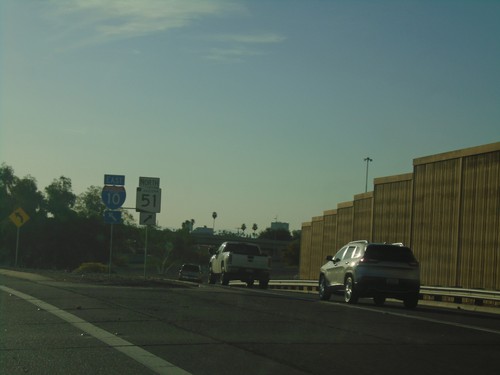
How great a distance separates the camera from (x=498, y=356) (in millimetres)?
11188

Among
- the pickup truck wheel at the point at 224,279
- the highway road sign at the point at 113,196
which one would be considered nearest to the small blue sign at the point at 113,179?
the highway road sign at the point at 113,196

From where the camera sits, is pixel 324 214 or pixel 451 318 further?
pixel 324 214

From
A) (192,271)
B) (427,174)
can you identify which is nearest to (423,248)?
(427,174)

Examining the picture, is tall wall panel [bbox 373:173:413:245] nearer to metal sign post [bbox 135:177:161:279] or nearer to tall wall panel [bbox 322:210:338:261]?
tall wall panel [bbox 322:210:338:261]

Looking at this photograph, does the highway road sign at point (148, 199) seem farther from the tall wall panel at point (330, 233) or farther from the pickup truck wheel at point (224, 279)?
the tall wall panel at point (330, 233)

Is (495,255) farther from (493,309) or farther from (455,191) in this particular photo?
(493,309)

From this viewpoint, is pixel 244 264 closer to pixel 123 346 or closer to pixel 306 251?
pixel 123 346

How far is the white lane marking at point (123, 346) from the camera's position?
9.31m

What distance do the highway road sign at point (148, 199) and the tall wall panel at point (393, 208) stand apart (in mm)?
15499

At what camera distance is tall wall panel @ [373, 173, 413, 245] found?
40.1 meters

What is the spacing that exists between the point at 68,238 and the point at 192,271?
22120 mm

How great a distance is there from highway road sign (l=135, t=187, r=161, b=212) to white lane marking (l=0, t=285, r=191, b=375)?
1271cm

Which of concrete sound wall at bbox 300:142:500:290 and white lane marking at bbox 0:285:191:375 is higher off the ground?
concrete sound wall at bbox 300:142:500:290

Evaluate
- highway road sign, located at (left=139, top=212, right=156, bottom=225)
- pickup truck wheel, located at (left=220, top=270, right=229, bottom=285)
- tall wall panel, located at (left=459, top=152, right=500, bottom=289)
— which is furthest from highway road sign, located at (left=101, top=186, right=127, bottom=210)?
tall wall panel, located at (left=459, top=152, right=500, bottom=289)
